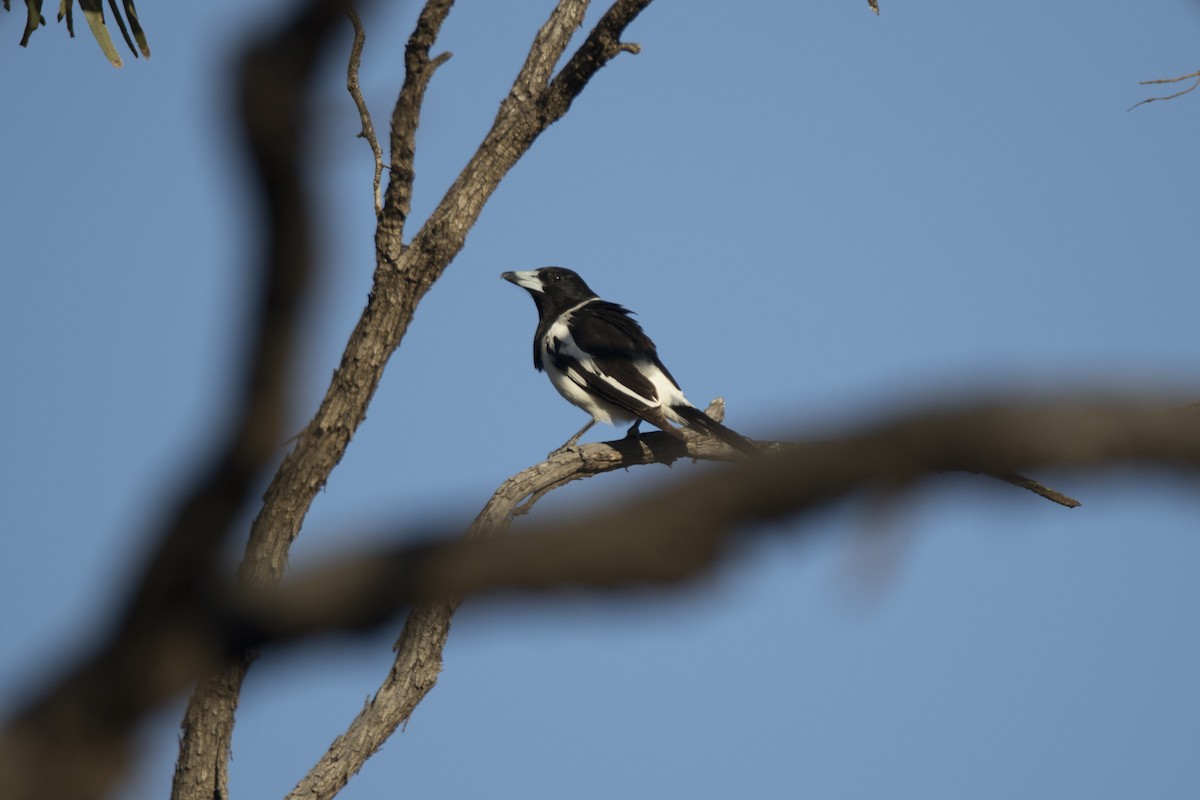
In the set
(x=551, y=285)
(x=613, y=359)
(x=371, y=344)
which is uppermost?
(x=551, y=285)

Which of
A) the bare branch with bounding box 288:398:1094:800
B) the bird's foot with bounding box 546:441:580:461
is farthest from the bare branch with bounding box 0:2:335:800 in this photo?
the bird's foot with bounding box 546:441:580:461

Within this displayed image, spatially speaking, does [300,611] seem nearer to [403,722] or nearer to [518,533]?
[518,533]

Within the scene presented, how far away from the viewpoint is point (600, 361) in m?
8.18

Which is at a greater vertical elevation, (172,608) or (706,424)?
(706,424)

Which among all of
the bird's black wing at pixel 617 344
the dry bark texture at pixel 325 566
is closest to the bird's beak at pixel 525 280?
the bird's black wing at pixel 617 344

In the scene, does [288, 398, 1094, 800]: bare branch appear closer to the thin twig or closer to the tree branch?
the tree branch

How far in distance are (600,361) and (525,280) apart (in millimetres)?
1662

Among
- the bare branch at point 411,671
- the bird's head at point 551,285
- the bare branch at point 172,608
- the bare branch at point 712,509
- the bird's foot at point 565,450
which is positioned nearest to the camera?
the bare branch at point 712,509

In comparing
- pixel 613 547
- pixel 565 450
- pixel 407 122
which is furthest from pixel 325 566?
pixel 565 450

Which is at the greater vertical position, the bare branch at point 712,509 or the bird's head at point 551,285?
the bird's head at point 551,285

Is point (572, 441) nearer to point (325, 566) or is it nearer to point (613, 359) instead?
point (613, 359)

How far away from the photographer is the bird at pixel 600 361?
748 centimetres

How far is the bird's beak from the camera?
31.3ft

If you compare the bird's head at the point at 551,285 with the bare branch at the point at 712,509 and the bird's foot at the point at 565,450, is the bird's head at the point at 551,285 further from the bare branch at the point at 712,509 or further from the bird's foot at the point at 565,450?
the bare branch at the point at 712,509
